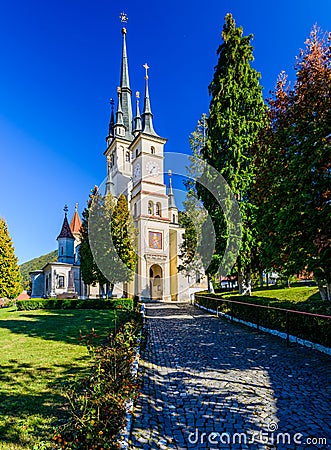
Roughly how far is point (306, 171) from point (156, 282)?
27639 mm

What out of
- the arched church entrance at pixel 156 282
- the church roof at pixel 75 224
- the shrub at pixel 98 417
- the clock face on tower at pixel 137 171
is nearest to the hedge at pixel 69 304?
the arched church entrance at pixel 156 282

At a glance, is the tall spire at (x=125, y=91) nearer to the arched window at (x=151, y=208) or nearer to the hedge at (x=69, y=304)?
the arched window at (x=151, y=208)

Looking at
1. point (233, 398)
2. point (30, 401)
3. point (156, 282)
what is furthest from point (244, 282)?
point (156, 282)

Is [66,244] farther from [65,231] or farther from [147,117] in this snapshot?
[147,117]

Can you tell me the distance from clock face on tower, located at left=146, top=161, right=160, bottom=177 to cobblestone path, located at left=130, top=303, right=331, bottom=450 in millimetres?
27388

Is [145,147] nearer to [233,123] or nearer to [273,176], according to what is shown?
[233,123]

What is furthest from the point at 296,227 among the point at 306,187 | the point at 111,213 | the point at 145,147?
the point at 145,147

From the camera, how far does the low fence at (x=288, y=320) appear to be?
23.8 ft

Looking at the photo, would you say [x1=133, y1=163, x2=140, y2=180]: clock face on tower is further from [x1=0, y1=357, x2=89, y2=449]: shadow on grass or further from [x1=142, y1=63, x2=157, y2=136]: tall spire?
[x1=0, y1=357, x2=89, y2=449]: shadow on grass

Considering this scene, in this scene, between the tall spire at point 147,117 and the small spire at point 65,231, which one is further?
the small spire at point 65,231

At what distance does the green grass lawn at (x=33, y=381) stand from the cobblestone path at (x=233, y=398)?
4.06ft

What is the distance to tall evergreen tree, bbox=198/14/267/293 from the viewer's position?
53.4ft

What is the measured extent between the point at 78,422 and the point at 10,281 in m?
31.7

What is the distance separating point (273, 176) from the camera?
1060cm
